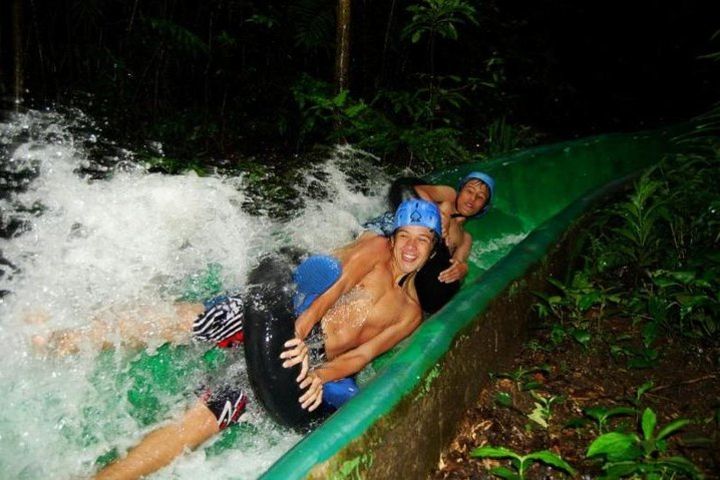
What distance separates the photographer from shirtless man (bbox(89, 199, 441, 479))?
2.31 meters

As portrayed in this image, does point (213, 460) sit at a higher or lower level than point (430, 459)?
lower

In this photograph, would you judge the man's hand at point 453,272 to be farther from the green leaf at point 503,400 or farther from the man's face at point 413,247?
the green leaf at point 503,400

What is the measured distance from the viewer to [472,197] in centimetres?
408

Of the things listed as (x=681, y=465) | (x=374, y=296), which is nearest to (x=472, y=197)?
(x=374, y=296)

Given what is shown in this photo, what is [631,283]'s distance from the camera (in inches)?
134

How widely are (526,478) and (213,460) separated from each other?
57.6 inches

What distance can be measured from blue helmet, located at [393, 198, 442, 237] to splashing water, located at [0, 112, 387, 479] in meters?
0.96

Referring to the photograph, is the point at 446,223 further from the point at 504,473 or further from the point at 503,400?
the point at 504,473

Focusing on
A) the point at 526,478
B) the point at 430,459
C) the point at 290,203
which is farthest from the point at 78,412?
the point at 290,203

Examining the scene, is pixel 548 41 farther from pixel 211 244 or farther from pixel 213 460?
pixel 213 460

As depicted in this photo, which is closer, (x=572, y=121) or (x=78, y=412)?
(x=78, y=412)

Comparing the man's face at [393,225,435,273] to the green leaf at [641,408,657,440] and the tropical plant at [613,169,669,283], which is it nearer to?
the green leaf at [641,408,657,440]

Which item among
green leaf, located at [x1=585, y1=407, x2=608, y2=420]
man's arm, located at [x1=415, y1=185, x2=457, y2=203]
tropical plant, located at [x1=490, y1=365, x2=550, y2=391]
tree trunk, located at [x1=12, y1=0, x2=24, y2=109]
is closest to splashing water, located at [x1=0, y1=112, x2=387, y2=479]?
man's arm, located at [x1=415, y1=185, x2=457, y2=203]

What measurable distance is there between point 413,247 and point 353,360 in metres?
0.74
